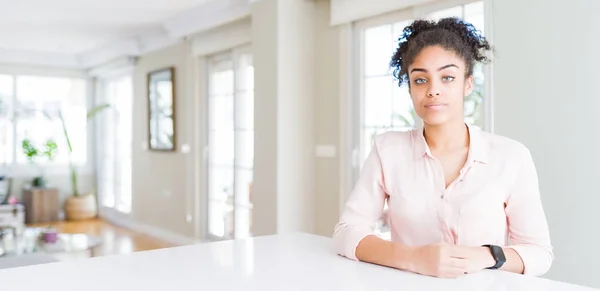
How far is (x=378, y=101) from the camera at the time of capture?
372 centimetres

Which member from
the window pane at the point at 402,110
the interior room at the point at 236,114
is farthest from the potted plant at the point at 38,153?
the window pane at the point at 402,110

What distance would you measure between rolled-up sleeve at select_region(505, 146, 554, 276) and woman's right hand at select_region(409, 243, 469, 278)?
0.75 ft

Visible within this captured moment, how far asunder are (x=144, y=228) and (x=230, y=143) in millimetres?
2202

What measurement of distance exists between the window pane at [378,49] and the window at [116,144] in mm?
4284

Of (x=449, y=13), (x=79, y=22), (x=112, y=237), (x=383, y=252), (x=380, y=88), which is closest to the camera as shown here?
(x=383, y=252)

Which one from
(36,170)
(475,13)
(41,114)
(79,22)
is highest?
(79,22)

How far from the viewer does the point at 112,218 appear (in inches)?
304

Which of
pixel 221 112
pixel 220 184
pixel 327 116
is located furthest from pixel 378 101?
pixel 220 184

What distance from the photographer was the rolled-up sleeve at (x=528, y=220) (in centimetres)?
125

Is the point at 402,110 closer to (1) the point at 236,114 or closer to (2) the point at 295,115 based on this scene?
(2) the point at 295,115

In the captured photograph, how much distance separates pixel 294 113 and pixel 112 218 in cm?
469

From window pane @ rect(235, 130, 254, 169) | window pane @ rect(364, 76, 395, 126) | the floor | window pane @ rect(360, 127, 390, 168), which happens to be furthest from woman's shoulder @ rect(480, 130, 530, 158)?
the floor

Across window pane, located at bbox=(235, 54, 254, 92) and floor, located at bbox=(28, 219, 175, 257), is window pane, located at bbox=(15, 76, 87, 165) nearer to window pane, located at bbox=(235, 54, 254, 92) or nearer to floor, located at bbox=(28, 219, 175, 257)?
floor, located at bbox=(28, 219, 175, 257)

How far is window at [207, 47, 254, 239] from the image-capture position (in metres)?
4.99
